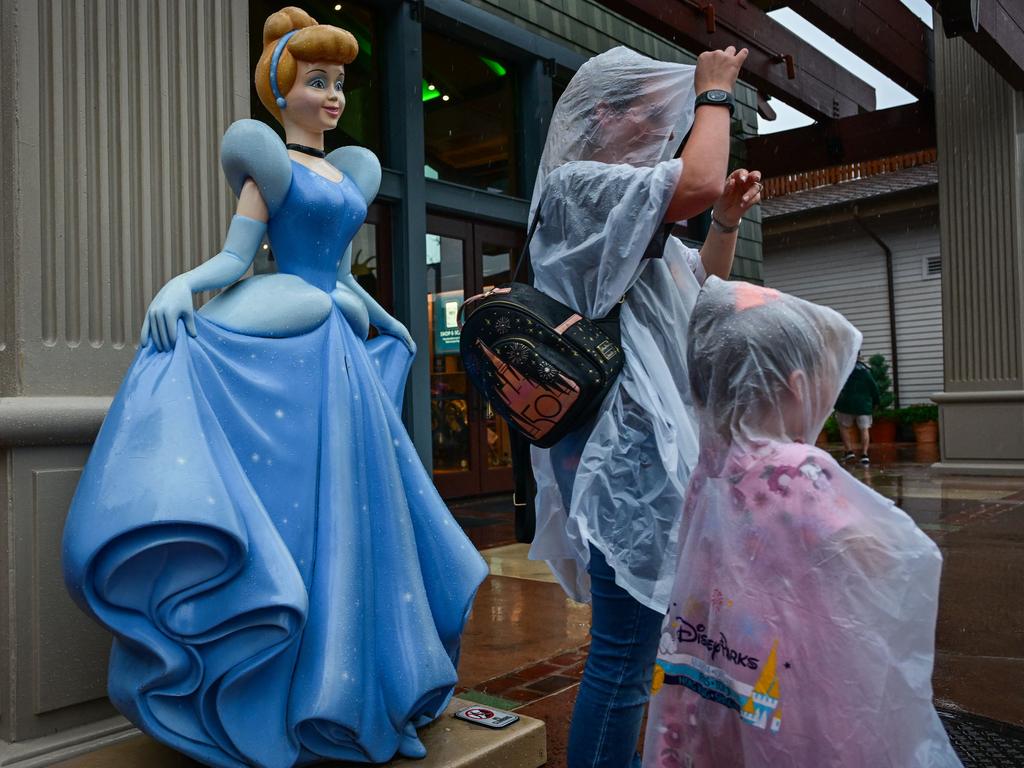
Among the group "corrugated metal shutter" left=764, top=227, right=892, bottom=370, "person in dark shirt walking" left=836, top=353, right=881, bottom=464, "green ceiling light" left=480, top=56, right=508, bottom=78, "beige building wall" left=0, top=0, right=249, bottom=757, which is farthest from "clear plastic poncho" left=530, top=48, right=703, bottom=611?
"corrugated metal shutter" left=764, top=227, right=892, bottom=370

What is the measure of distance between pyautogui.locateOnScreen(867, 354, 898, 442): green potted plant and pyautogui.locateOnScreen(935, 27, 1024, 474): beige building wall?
22.2 ft

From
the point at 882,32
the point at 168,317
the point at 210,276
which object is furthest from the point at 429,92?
the point at 168,317

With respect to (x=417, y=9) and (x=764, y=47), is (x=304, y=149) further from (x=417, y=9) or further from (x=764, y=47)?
(x=764, y=47)

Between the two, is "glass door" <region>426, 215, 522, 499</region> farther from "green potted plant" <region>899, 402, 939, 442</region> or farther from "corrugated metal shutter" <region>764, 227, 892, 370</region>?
"corrugated metal shutter" <region>764, 227, 892, 370</region>

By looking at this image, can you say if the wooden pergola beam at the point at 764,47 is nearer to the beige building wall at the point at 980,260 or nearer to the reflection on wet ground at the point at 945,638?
Answer: the beige building wall at the point at 980,260

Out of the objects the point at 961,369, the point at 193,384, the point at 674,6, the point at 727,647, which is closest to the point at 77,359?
the point at 193,384

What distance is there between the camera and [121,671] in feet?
5.81

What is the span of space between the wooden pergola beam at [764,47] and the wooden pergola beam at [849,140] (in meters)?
0.25

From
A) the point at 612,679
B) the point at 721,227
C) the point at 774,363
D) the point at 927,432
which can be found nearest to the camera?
the point at 774,363

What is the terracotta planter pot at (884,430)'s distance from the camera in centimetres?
1602

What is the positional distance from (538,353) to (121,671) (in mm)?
1029

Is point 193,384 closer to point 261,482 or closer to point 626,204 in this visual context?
point 261,482

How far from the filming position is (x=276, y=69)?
2146 millimetres

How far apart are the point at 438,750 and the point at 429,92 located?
6.33 metres
